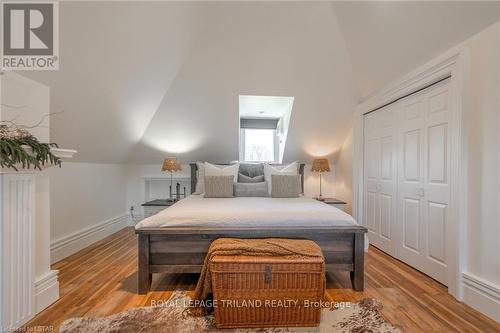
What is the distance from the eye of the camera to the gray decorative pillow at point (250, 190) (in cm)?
326

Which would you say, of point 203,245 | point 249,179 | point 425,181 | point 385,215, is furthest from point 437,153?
point 203,245

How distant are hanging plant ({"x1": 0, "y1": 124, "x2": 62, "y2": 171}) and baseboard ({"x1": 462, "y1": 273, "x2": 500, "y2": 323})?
3.21 meters

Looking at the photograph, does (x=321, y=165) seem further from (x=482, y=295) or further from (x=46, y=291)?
(x=46, y=291)

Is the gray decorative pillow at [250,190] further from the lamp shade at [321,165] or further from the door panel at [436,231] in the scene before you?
the door panel at [436,231]

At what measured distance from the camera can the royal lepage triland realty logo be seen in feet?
5.60

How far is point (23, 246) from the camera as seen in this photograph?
5.17 ft

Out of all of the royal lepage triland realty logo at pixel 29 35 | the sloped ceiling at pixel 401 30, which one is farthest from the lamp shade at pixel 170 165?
the sloped ceiling at pixel 401 30

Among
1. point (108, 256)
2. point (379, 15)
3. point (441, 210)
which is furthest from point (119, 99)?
point (441, 210)

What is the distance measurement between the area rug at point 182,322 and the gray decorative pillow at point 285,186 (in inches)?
60.7

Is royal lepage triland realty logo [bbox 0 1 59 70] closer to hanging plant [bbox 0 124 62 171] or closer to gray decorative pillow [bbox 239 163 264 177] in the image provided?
hanging plant [bbox 0 124 62 171]

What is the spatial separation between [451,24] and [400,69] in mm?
684

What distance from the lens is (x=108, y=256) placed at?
2807mm

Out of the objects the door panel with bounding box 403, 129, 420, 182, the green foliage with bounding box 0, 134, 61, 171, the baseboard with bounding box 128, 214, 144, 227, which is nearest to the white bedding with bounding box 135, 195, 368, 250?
the green foliage with bounding box 0, 134, 61, 171

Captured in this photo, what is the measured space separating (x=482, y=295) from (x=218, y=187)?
2.62 m
